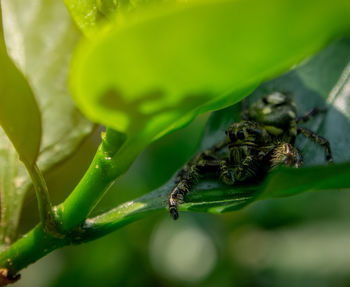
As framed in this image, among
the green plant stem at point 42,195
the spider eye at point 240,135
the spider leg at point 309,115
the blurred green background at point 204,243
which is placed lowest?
the blurred green background at point 204,243

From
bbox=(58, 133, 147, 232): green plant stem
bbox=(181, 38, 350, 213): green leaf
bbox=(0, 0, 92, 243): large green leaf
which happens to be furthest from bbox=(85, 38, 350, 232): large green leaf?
bbox=(0, 0, 92, 243): large green leaf

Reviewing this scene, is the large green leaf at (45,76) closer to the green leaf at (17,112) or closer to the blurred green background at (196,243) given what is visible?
the green leaf at (17,112)

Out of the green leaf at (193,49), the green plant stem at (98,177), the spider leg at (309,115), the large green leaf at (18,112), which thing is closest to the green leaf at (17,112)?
the large green leaf at (18,112)

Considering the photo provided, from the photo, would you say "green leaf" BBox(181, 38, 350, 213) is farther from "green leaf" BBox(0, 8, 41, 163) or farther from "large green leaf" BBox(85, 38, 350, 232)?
"green leaf" BBox(0, 8, 41, 163)

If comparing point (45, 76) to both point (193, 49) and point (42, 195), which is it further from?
point (193, 49)

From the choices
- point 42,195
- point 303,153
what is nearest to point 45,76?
point 42,195

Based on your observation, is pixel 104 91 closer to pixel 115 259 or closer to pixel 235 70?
pixel 235 70
